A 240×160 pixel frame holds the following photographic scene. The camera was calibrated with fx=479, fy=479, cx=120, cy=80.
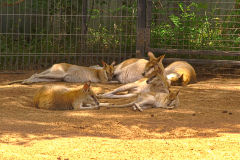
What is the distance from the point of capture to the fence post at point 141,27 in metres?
10.9

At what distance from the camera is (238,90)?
9.12 meters

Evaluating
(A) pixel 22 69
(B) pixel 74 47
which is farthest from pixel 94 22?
(A) pixel 22 69

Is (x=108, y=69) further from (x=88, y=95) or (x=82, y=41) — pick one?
(x=88, y=95)

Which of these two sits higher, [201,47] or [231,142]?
[201,47]

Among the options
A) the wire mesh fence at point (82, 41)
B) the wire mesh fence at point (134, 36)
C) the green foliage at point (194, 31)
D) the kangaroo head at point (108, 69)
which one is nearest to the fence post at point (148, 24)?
the wire mesh fence at point (134, 36)

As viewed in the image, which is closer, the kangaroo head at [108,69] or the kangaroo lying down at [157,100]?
the kangaroo lying down at [157,100]

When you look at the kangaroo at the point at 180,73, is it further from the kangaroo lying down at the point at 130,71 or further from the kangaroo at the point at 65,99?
the kangaroo at the point at 65,99

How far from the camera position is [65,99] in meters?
7.17

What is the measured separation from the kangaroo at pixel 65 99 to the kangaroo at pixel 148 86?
1048 millimetres

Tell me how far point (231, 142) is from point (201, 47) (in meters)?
5.87

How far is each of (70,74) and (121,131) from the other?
13.3ft

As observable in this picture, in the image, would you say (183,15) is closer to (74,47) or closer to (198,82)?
(198,82)

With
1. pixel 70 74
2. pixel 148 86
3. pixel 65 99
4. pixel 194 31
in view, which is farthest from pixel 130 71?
pixel 65 99

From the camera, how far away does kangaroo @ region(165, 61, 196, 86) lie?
9563 millimetres
